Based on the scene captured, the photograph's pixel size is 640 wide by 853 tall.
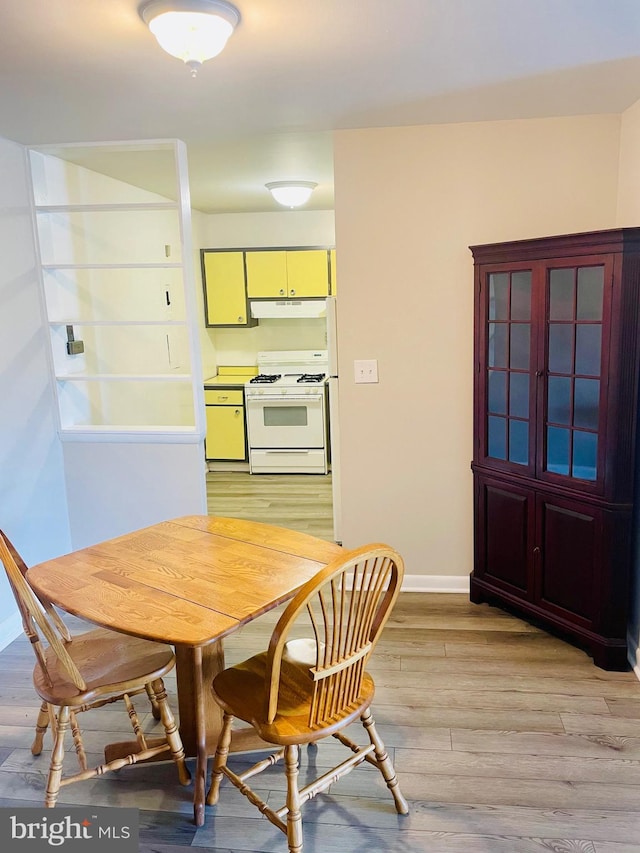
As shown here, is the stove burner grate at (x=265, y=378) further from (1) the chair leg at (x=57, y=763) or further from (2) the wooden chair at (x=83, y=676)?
(1) the chair leg at (x=57, y=763)

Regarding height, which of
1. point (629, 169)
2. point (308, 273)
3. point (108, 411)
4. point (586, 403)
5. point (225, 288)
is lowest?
point (108, 411)

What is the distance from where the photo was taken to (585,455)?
9.25ft

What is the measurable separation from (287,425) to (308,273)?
140 centimetres

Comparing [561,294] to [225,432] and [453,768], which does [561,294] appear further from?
[225,432]

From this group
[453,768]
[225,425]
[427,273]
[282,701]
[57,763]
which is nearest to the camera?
[282,701]

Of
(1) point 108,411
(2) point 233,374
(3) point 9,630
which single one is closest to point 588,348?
(1) point 108,411

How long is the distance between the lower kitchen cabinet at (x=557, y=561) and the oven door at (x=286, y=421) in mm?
2624

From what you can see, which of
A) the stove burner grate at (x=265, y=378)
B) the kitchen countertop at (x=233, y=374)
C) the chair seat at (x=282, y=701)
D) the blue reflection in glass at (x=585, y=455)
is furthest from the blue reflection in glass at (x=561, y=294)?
the kitchen countertop at (x=233, y=374)

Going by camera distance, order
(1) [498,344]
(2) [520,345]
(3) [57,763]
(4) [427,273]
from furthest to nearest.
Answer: (4) [427,273]
(1) [498,344]
(2) [520,345]
(3) [57,763]

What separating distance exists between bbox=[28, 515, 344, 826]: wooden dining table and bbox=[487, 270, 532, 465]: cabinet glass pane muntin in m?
1.24

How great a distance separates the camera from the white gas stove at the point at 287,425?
19.0 ft

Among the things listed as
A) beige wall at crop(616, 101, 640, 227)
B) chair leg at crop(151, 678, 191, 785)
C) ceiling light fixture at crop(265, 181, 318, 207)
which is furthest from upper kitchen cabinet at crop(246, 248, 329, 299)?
chair leg at crop(151, 678, 191, 785)

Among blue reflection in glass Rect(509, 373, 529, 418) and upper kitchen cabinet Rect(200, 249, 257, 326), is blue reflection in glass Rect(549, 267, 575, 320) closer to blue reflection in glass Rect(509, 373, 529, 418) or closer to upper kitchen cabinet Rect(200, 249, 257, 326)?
blue reflection in glass Rect(509, 373, 529, 418)

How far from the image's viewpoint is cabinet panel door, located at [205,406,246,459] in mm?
5992
